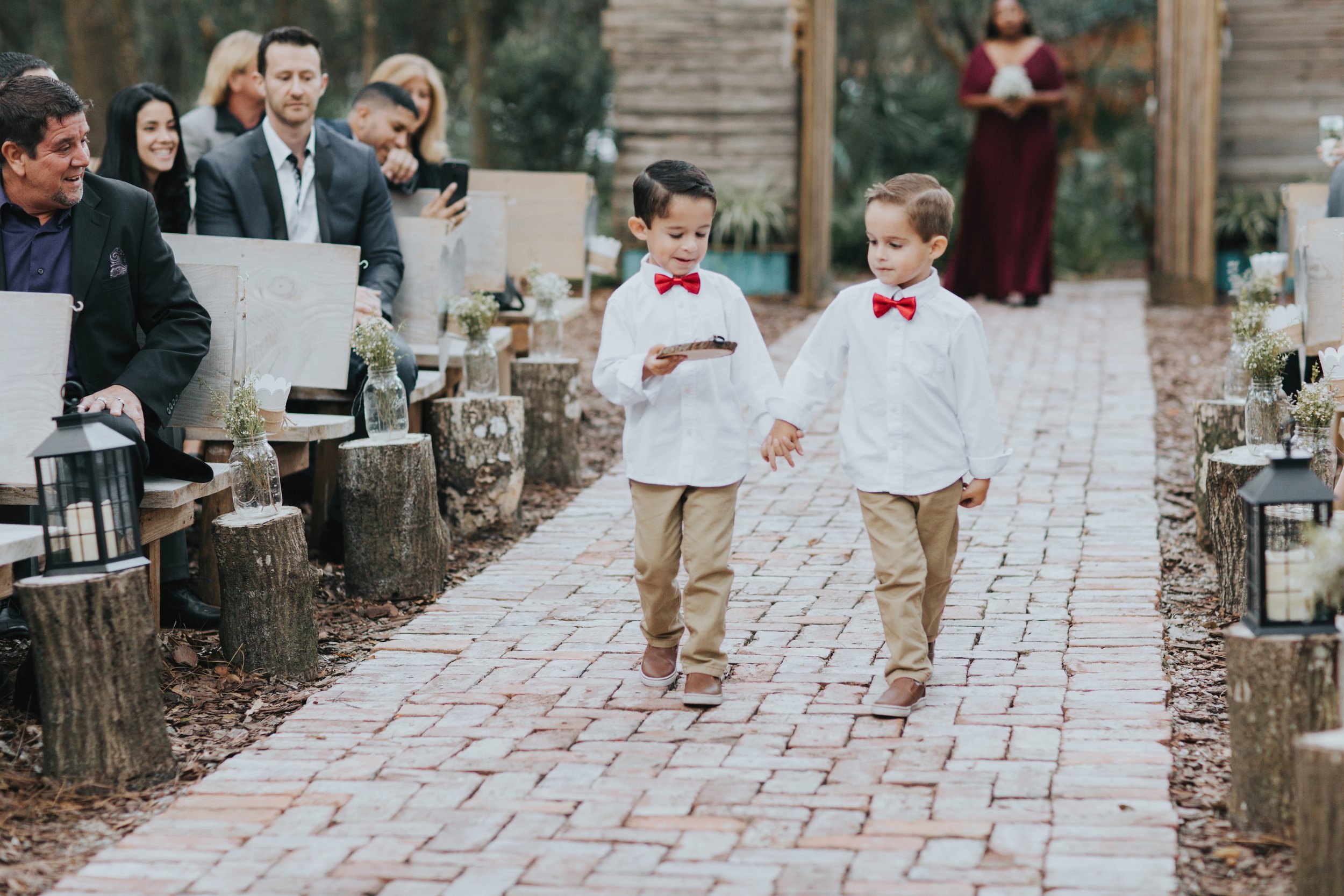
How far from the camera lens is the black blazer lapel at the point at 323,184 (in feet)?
20.2

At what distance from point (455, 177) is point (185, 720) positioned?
12.0 feet

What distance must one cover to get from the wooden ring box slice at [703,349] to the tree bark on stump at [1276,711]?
1.46 m

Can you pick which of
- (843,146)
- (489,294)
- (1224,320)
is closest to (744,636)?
(489,294)

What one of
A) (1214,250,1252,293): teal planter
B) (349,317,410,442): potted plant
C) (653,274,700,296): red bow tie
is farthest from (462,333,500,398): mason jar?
(1214,250,1252,293): teal planter

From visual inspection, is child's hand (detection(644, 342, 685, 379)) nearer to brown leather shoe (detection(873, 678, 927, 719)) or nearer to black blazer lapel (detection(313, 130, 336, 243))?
brown leather shoe (detection(873, 678, 927, 719))

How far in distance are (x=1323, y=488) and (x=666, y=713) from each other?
179cm

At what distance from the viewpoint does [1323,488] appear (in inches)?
137

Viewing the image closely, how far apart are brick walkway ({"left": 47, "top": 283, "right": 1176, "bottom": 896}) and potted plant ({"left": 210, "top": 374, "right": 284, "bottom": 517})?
25.0 inches

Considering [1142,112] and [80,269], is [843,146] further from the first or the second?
[80,269]

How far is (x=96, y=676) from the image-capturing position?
12.2 ft

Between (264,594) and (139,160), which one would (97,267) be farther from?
(139,160)

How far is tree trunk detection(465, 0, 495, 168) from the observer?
1623 centimetres

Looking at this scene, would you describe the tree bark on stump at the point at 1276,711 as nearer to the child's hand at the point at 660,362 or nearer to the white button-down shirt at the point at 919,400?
the white button-down shirt at the point at 919,400

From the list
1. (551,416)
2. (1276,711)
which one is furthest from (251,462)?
(1276,711)
